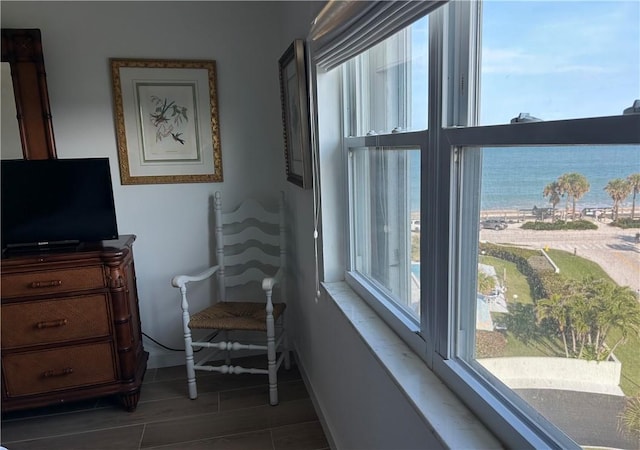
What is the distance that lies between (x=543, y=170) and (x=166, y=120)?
229 cm

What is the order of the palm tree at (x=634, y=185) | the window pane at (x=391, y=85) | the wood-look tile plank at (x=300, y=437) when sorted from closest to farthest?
1. the palm tree at (x=634, y=185)
2. the window pane at (x=391, y=85)
3. the wood-look tile plank at (x=300, y=437)

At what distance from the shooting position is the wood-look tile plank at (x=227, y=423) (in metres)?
2.17

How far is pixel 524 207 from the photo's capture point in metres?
0.84

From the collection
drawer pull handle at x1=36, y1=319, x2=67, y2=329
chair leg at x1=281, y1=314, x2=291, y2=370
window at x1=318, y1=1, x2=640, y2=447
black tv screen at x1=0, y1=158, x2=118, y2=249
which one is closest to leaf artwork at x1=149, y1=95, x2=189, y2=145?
black tv screen at x1=0, y1=158, x2=118, y2=249

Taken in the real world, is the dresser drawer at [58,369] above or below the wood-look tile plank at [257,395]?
above

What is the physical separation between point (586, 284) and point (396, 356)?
640 mm

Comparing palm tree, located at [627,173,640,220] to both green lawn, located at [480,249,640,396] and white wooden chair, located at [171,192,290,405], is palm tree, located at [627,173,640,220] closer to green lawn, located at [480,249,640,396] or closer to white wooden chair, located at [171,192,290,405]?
green lawn, located at [480,249,640,396]

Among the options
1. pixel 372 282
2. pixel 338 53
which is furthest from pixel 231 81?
pixel 372 282

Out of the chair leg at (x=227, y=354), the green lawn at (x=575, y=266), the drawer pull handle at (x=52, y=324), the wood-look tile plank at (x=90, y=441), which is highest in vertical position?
the green lawn at (x=575, y=266)

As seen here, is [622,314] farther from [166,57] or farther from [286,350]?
[166,57]

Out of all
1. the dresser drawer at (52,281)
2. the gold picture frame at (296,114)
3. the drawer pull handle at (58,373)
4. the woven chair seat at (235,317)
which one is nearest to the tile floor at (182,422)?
the drawer pull handle at (58,373)

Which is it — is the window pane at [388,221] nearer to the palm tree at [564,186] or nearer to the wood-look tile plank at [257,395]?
the palm tree at [564,186]

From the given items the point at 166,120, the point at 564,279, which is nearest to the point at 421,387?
the point at 564,279

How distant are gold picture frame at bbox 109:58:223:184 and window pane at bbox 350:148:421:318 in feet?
4.08
